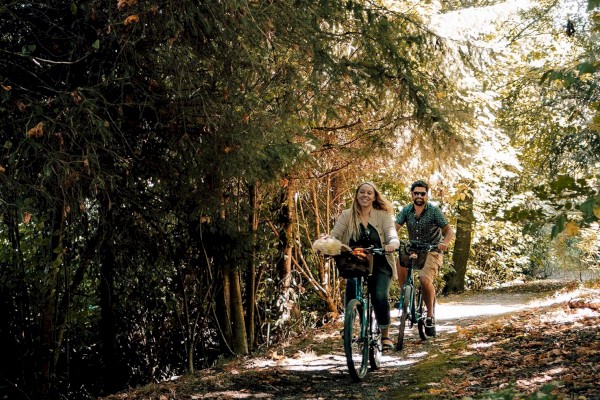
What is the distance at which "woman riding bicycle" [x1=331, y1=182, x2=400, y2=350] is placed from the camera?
7918 millimetres

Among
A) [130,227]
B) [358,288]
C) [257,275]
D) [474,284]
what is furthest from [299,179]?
[474,284]

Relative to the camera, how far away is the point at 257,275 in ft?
40.1

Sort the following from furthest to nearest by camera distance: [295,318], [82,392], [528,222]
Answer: [295,318] → [82,392] → [528,222]

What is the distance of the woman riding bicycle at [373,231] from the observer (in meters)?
7.92

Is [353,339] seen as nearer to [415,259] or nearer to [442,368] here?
[442,368]

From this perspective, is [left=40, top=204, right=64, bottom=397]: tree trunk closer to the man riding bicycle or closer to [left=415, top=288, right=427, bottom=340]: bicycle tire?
the man riding bicycle

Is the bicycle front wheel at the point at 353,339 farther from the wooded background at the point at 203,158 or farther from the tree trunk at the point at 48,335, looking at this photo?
the tree trunk at the point at 48,335

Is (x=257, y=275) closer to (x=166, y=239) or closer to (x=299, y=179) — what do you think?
(x=299, y=179)

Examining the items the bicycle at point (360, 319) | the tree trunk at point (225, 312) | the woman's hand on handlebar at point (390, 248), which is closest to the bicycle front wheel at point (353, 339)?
the bicycle at point (360, 319)

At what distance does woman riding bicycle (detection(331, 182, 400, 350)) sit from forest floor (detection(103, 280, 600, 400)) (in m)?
0.92

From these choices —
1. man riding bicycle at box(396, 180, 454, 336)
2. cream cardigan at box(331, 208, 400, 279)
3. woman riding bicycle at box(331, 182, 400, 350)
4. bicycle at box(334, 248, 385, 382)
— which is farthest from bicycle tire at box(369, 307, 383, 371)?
man riding bicycle at box(396, 180, 454, 336)

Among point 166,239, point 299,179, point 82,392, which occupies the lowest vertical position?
point 82,392

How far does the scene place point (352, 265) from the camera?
24.5 ft

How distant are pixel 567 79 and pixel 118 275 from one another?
723 centimetres
